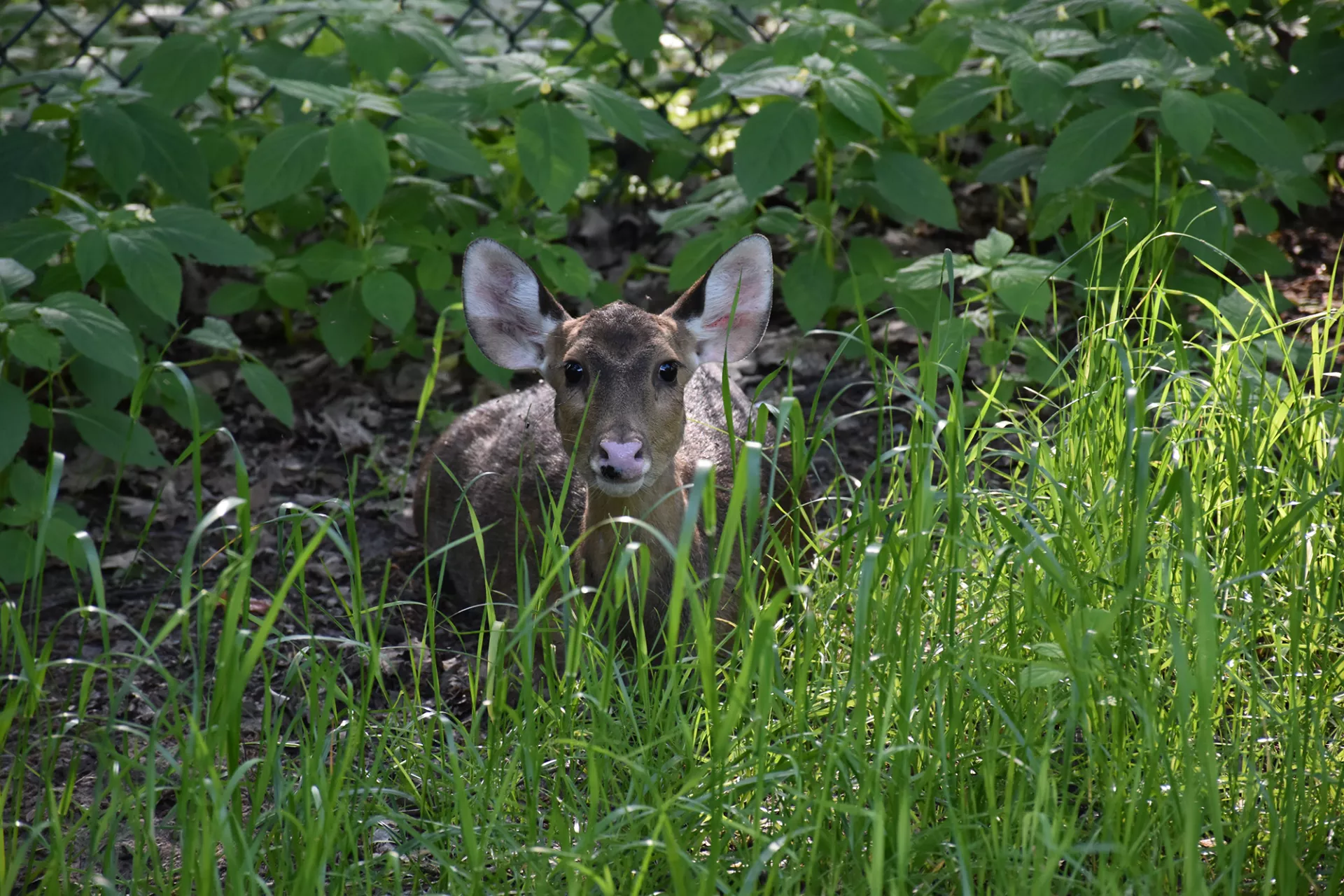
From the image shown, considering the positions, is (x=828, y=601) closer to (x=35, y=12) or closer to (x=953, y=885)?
(x=953, y=885)

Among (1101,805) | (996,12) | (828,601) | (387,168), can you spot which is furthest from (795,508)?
(996,12)

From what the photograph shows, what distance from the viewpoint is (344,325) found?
5.10 m

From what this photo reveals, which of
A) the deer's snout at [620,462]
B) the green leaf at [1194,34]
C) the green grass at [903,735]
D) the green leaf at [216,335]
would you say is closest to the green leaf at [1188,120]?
the green leaf at [1194,34]

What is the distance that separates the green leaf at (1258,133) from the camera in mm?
4461

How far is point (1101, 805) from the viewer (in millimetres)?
2537

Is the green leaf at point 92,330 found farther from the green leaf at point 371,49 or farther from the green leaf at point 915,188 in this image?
the green leaf at point 915,188

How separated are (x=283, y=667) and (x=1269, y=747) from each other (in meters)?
Result: 2.54

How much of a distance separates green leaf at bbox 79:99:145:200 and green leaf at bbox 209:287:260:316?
0.65 m

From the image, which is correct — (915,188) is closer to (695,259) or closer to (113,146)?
(695,259)

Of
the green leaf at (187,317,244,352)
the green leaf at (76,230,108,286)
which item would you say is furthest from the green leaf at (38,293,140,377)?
the green leaf at (187,317,244,352)

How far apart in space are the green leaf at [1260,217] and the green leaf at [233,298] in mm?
3705

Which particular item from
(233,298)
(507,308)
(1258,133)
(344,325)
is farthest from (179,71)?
(1258,133)

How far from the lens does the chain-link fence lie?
5.05 m

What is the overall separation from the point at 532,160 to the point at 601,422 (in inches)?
66.8
